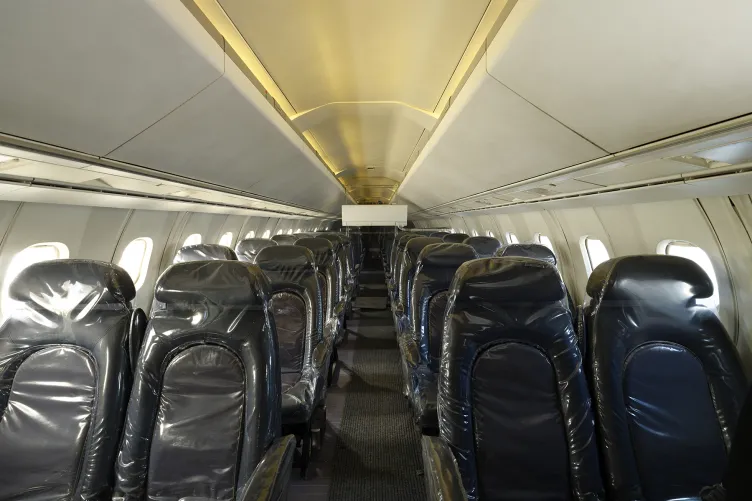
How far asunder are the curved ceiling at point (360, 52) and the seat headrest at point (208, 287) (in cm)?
177

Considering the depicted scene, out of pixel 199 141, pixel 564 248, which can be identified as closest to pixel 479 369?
pixel 199 141

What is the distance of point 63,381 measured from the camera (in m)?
2.08

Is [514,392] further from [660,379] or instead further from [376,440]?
[376,440]

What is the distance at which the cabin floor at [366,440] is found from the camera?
128 inches

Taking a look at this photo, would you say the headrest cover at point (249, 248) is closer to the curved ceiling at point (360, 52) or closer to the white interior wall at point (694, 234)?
the curved ceiling at point (360, 52)

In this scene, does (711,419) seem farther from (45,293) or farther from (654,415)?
(45,293)

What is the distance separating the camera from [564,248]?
606cm

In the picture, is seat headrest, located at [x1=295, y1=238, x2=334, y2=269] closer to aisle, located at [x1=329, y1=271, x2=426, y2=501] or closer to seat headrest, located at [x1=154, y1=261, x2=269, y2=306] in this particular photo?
aisle, located at [x1=329, y1=271, x2=426, y2=501]

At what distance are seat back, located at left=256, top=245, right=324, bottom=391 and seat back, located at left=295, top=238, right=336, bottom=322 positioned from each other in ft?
1.86

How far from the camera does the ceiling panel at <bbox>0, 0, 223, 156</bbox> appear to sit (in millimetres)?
1410

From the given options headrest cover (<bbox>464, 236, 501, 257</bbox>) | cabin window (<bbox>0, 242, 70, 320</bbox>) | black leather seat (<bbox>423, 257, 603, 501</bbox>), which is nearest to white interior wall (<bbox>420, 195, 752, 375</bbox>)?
headrest cover (<bbox>464, 236, 501, 257</bbox>)

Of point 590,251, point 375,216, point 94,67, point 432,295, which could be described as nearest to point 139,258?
point 432,295

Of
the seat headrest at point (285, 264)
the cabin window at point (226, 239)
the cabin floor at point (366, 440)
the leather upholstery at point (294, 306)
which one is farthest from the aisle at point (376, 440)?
the cabin window at point (226, 239)

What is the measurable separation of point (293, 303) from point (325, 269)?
1.36 m
